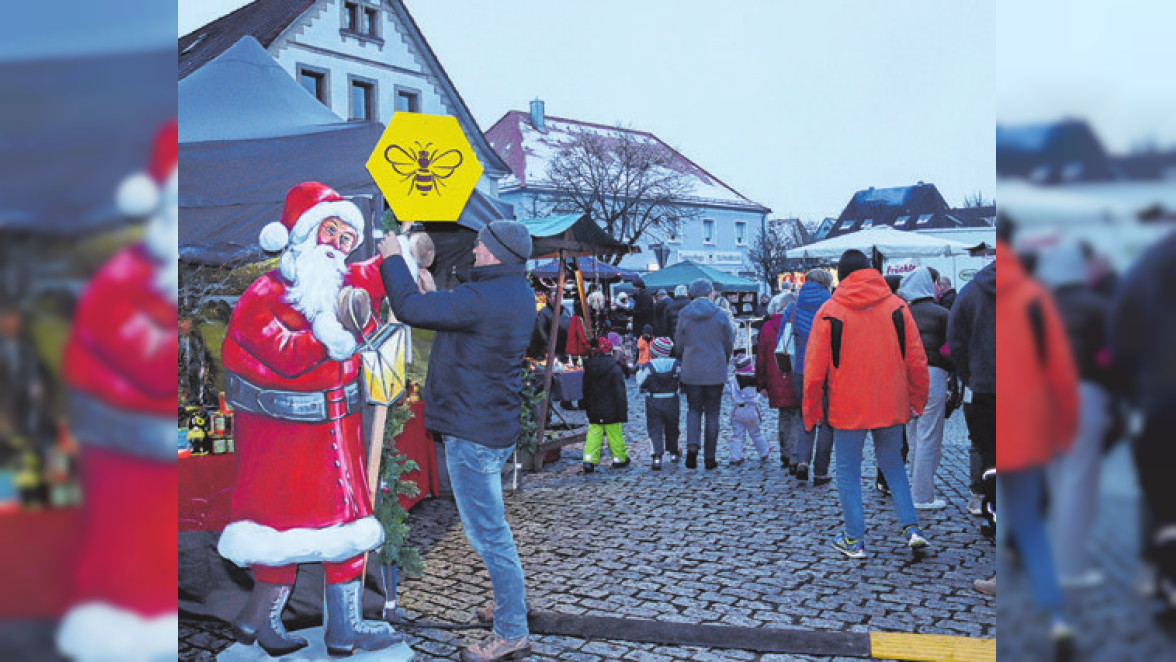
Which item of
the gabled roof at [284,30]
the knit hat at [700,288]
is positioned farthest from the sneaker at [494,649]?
the gabled roof at [284,30]

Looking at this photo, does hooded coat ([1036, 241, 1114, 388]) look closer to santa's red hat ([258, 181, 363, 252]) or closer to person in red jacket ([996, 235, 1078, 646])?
person in red jacket ([996, 235, 1078, 646])

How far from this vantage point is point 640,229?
3691 centimetres

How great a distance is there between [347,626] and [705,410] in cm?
487

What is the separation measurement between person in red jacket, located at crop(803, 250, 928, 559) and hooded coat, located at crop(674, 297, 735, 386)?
257 centimetres

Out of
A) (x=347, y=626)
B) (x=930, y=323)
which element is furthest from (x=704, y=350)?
(x=347, y=626)

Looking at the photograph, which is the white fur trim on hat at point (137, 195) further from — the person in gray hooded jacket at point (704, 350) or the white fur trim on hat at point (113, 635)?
the person in gray hooded jacket at point (704, 350)

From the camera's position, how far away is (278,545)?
371cm

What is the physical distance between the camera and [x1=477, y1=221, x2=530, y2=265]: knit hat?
3.98 metres

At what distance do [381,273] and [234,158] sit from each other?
5.16 feet

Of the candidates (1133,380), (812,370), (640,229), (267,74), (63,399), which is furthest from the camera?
(640,229)

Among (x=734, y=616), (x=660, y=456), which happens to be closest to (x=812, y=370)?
(x=734, y=616)

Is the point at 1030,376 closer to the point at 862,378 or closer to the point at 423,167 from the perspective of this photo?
the point at 423,167

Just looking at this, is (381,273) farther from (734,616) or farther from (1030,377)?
(1030,377)

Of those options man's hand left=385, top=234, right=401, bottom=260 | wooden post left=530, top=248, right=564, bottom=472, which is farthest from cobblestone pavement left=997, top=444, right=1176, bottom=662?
wooden post left=530, top=248, right=564, bottom=472
